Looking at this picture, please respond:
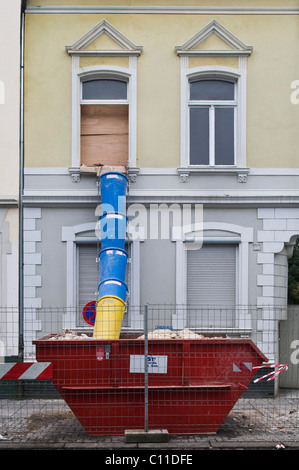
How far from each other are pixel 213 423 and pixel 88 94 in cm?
672

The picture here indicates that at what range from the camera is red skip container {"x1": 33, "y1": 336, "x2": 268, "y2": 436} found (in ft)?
22.6

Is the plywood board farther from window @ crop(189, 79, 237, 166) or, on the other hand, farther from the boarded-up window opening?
window @ crop(189, 79, 237, 166)

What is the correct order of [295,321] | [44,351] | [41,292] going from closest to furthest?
[44,351]
[41,292]
[295,321]

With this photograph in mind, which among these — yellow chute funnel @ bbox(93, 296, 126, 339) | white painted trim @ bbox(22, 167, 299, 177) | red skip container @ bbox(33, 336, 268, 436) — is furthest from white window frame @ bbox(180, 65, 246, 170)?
red skip container @ bbox(33, 336, 268, 436)

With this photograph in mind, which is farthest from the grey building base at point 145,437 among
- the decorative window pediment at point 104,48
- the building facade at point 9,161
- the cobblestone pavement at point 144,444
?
the decorative window pediment at point 104,48

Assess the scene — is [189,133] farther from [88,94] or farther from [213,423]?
[213,423]

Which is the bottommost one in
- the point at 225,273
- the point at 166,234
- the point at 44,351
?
the point at 44,351

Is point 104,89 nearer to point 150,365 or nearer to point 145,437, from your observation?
point 150,365

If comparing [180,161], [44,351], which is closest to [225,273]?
[180,161]

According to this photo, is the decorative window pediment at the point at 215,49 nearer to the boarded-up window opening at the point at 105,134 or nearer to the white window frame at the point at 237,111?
the white window frame at the point at 237,111

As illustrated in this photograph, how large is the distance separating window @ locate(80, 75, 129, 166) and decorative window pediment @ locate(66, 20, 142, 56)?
52 cm

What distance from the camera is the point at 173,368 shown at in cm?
694

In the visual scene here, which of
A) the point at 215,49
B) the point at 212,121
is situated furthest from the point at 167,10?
the point at 212,121

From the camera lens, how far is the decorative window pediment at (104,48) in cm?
998
